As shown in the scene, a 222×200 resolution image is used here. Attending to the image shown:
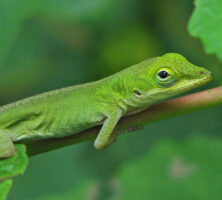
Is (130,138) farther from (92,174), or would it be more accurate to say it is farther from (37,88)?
(37,88)

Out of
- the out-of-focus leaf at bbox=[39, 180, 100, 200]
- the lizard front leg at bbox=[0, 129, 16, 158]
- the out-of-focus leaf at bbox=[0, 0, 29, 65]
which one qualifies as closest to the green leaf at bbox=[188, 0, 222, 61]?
the lizard front leg at bbox=[0, 129, 16, 158]

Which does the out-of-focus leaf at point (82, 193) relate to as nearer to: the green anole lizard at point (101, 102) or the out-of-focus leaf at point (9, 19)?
the green anole lizard at point (101, 102)

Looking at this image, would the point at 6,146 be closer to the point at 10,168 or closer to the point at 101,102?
the point at 10,168

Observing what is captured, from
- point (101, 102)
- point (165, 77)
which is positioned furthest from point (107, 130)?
point (165, 77)

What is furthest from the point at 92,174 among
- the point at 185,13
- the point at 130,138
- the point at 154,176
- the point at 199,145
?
the point at 185,13

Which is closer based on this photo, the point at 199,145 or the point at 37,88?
the point at 199,145

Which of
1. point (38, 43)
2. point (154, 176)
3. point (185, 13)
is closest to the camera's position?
point (154, 176)

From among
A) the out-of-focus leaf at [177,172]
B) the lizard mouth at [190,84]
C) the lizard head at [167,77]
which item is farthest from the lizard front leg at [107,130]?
the out-of-focus leaf at [177,172]

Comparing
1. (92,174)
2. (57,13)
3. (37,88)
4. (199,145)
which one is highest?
(57,13)
